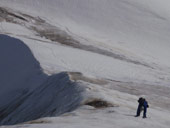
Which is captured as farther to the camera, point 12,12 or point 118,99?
point 12,12

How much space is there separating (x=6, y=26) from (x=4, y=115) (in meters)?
33.5

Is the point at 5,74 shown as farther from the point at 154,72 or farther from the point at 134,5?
the point at 134,5

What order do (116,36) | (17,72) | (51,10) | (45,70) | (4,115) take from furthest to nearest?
(51,10) < (116,36) < (17,72) < (45,70) < (4,115)

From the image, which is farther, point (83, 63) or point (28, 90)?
point (83, 63)

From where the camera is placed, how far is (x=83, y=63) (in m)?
48.1

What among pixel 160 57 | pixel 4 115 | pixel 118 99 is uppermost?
pixel 160 57

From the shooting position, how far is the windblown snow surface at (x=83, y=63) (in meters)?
24.3

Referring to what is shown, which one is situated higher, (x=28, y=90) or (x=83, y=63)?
(x=83, y=63)

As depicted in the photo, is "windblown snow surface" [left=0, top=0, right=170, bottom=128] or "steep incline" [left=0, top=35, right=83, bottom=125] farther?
"steep incline" [left=0, top=35, right=83, bottom=125]

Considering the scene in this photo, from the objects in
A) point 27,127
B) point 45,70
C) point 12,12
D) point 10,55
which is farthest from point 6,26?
point 27,127

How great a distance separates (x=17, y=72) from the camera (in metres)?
40.7

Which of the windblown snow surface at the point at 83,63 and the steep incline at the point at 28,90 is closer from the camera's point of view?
the windblown snow surface at the point at 83,63

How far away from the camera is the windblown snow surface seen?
2431 centimetres

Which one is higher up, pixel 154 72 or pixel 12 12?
pixel 12 12
